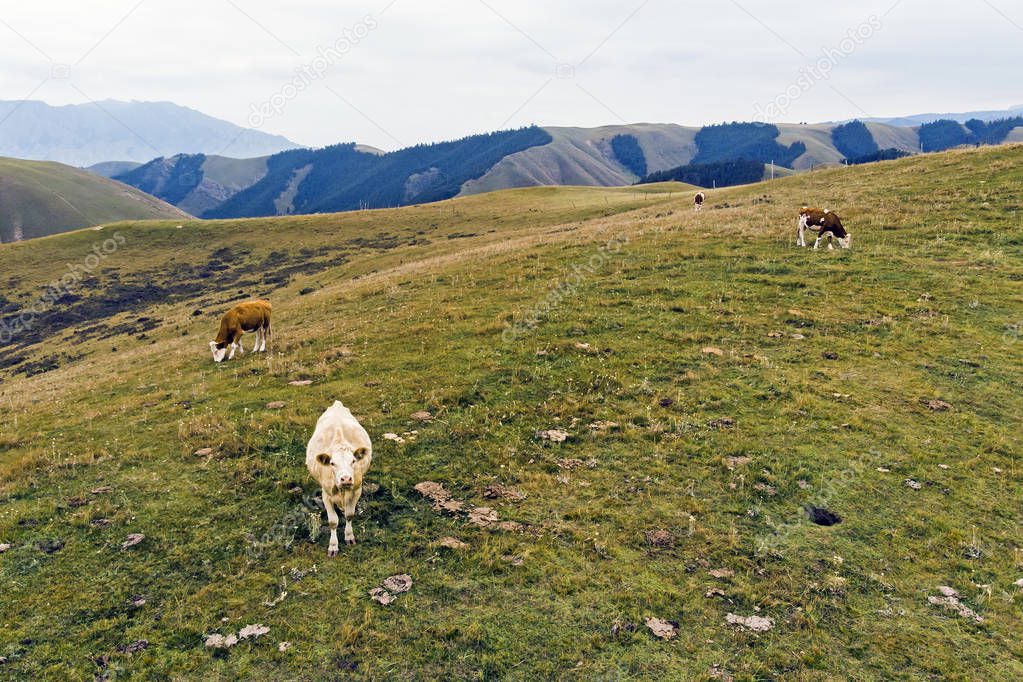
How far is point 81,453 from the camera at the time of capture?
48.9 feet

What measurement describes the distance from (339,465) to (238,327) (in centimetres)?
1654

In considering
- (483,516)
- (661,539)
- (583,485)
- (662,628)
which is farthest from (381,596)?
(661,539)

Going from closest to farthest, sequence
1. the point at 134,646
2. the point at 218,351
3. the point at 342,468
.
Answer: the point at 134,646 < the point at 342,468 < the point at 218,351

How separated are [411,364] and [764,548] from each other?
13.3 m

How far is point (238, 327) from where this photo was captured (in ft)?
77.6

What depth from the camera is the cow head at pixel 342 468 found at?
10039mm

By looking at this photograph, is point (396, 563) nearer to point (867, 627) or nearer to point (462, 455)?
point (462, 455)

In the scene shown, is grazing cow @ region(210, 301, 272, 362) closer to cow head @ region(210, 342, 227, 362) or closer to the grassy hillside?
cow head @ region(210, 342, 227, 362)

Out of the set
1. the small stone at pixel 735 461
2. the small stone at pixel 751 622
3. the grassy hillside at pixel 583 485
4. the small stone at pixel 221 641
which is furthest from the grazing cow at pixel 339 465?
the small stone at pixel 735 461

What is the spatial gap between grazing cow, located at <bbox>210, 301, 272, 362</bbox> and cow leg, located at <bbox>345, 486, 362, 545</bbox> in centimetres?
1565

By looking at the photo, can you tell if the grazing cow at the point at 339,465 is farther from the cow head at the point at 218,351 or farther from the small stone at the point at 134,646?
the cow head at the point at 218,351

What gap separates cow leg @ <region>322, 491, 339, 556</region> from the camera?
34.2 ft

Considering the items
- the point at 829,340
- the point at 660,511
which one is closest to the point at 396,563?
the point at 660,511

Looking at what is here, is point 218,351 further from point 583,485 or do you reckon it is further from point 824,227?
point 824,227
